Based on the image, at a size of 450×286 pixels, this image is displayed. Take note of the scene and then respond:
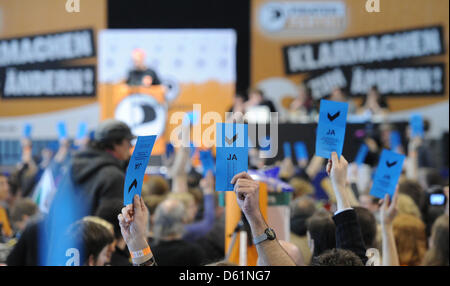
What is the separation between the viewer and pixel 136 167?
5.05 ft

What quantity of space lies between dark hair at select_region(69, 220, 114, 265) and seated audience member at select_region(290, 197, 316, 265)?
0.99 metres

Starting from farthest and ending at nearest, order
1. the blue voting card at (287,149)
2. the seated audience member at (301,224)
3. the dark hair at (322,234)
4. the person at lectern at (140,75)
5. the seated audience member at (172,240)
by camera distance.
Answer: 1. the person at lectern at (140,75)
2. the blue voting card at (287,149)
3. the seated audience member at (301,224)
4. the seated audience member at (172,240)
5. the dark hair at (322,234)

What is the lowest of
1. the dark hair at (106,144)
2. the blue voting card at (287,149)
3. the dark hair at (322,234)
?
the blue voting card at (287,149)

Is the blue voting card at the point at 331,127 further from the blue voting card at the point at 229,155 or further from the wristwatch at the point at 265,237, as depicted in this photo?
the wristwatch at the point at 265,237

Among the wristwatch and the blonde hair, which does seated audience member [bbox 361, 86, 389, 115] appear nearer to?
the blonde hair

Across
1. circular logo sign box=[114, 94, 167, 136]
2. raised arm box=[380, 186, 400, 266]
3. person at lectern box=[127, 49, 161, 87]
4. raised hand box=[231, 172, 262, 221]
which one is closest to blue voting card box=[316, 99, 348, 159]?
raised hand box=[231, 172, 262, 221]

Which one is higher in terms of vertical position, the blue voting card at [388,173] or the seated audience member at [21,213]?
the blue voting card at [388,173]

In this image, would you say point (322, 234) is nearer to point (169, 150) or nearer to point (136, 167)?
point (136, 167)

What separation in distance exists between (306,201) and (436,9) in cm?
348

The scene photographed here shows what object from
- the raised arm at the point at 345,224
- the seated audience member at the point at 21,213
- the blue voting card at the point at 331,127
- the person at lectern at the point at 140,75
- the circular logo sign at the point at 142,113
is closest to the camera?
the blue voting card at the point at 331,127

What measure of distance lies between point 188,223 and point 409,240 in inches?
49.3

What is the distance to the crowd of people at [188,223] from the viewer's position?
1.65 meters

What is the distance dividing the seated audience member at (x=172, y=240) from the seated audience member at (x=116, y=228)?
133mm

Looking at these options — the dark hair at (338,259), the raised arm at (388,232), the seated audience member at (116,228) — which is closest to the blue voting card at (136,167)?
the dark hair at (338,259)
